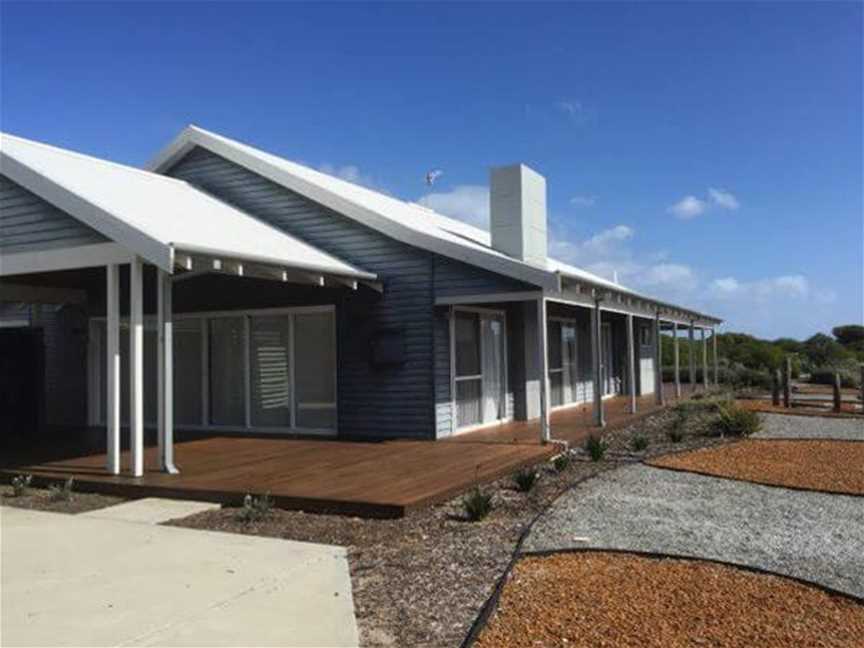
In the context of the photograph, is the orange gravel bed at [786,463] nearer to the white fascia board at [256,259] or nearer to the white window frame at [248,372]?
the white fascia board at [256,259]

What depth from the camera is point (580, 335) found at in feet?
64.0

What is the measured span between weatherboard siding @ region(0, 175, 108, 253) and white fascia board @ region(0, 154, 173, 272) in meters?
0.22

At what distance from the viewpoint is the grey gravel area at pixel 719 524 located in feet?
19.1

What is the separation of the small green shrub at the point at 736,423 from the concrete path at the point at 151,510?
8844 mm

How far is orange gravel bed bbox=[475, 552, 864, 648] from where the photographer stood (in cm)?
412

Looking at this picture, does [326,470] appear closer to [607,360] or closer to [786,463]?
[786,463]

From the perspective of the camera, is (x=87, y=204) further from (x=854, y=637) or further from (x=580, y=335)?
(x=580, y=335)

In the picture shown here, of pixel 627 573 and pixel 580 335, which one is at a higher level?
pixel 580 335

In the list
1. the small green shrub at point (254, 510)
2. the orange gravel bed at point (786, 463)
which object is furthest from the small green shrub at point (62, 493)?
the orange gravel bed at point (786, 463)

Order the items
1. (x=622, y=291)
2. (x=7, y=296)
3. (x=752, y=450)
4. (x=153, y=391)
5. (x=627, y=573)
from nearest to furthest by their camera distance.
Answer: (x=627, y=573) → (x=752, y=450) → (x=7, y=296) → (x=153, y=391) → (x=622, y=291)

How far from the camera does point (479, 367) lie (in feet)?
45.8

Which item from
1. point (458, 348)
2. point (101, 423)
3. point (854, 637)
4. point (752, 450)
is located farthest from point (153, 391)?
point (854, 637)

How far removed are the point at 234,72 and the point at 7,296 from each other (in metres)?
5.26

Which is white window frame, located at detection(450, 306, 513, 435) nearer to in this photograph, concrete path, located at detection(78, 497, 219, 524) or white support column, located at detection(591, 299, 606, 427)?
white support column, located at detection(591, 299, 606, 427)
